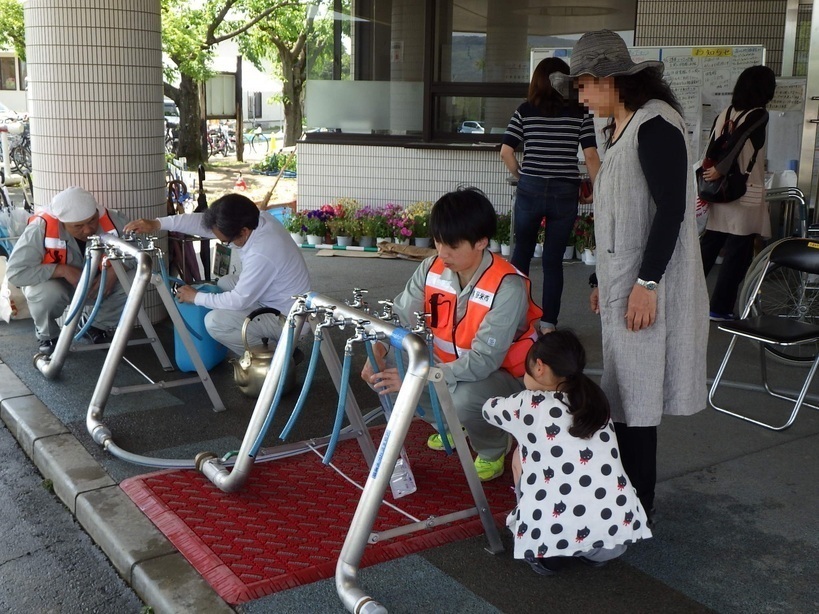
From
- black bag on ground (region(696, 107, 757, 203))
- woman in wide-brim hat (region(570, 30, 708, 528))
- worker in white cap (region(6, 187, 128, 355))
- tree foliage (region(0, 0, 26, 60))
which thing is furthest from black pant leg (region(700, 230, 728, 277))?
tree foliage (region(0, 0, 26, 60))

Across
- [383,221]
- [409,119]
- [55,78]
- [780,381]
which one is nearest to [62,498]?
[55,78]

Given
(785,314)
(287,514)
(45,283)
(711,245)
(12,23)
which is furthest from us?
(12,23)

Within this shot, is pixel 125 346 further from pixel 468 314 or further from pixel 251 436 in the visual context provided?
pixel 468 314

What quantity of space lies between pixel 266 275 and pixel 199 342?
2.52 ft

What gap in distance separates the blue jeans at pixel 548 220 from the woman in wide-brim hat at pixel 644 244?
9.20ft

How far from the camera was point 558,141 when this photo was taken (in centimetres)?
591

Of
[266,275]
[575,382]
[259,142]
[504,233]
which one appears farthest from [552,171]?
Result: [259,142]

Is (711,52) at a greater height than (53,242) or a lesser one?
greater

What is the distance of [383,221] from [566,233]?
405 cm

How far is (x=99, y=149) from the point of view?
19.7 ft

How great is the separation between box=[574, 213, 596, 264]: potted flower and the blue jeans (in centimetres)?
300

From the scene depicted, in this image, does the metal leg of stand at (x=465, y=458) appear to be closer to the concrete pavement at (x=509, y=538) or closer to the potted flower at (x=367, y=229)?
the concrete pavement at (x=509, y=538)

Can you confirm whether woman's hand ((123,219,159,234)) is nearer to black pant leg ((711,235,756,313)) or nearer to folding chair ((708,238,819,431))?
folding chair ((708,238,819,431))

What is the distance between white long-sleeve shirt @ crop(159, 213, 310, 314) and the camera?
4.75 metres
